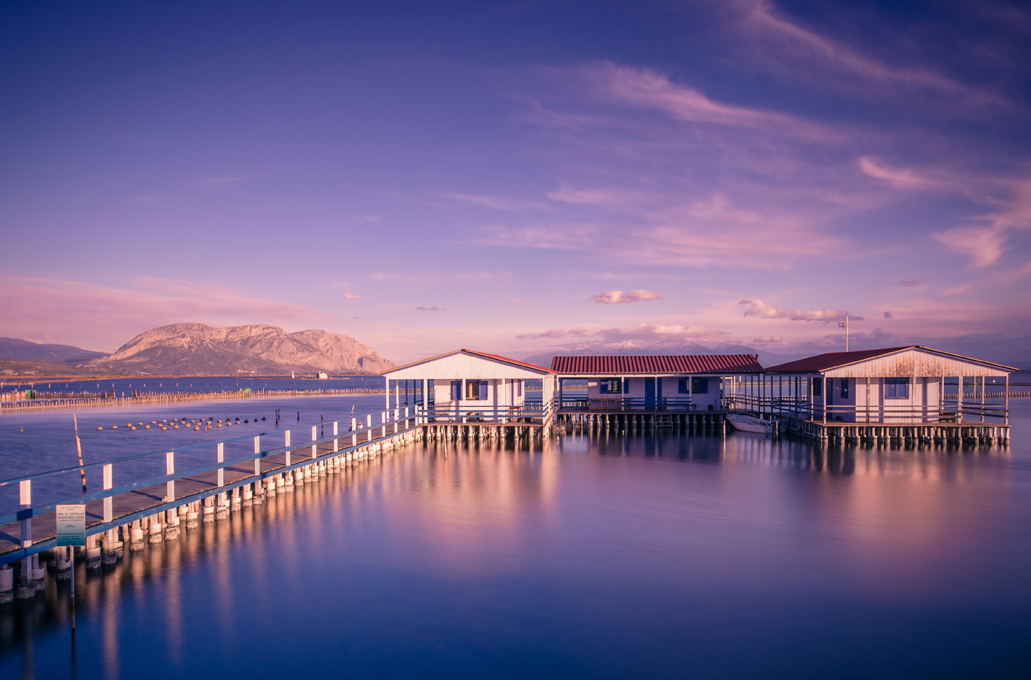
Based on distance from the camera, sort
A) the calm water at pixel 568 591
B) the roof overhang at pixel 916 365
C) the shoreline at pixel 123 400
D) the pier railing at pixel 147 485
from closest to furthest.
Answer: the calm water at pixel 568 591, the pier railing at pixel 147 485, the roof overhang at pixel 916 365, the shoreline at pixel 123 400

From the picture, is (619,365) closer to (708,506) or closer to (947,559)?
(708,506)

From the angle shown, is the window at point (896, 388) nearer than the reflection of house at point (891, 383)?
No

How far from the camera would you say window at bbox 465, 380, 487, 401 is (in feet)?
120

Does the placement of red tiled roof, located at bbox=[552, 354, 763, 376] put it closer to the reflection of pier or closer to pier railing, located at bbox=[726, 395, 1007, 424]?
pier railing, located at bbox=[726, 395, 1007, 424]

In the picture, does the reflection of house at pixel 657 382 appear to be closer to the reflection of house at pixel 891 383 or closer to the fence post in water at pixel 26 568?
the reflection of house at pixel 891 383

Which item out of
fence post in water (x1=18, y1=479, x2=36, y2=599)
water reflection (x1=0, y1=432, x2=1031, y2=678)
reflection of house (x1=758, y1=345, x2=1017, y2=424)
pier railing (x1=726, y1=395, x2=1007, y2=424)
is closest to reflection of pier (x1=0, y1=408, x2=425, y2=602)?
fence post in water (x1=18, y1=479, x2=36, y2=599)

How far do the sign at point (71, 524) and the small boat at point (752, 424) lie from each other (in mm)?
36295

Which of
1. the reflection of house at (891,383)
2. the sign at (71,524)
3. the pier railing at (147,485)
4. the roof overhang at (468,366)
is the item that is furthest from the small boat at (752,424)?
the sign at (71,524)

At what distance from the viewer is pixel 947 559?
13.7 metres

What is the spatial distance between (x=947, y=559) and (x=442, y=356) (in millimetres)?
25410

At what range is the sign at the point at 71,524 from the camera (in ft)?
31.1

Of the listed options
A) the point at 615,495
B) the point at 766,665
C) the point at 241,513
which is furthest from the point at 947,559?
the point at 241,513

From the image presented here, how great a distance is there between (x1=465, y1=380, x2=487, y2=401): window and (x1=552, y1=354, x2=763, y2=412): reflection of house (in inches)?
244

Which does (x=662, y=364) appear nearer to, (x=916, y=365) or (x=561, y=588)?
(x=916, y=365)
